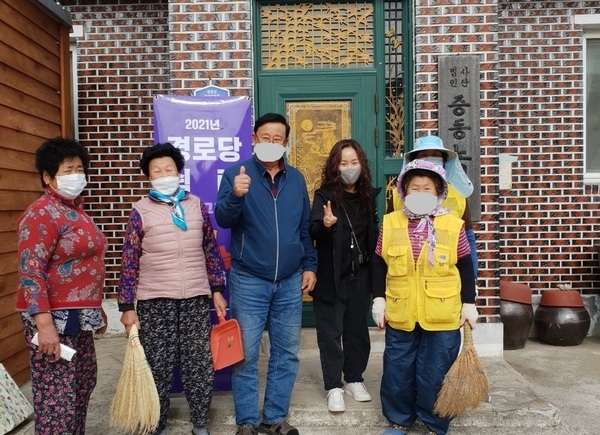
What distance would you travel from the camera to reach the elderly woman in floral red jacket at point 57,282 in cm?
272

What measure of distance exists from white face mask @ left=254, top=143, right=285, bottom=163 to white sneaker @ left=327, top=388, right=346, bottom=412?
5.17 feet

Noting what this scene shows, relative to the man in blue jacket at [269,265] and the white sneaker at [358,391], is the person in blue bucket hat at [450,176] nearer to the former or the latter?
the man in blue jacket at [269,265]

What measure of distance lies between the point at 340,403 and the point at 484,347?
1718 mm

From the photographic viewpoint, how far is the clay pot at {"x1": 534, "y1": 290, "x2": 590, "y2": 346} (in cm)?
534

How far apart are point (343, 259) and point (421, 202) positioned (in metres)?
0.71

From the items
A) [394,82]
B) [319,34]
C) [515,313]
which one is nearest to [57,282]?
[319,34]

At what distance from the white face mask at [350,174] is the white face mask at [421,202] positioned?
0.50 meters

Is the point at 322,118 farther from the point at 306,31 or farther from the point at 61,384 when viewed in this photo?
the point at 61,384

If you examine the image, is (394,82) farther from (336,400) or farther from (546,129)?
(336,400)

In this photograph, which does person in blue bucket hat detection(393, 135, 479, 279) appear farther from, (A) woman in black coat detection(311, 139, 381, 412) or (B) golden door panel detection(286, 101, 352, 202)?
(B) golden door panel detection(286, 101, 352, 202)

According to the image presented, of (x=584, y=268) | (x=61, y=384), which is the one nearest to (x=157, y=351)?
(x=61, y=384)

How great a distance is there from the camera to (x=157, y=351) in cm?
321

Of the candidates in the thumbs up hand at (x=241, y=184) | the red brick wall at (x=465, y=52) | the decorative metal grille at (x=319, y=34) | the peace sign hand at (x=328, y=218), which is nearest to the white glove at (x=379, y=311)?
the peace sign hand at (x=328, y=218)

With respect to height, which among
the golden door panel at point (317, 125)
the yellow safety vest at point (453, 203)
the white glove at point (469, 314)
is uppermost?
the golden door panel at point (317, 125)
